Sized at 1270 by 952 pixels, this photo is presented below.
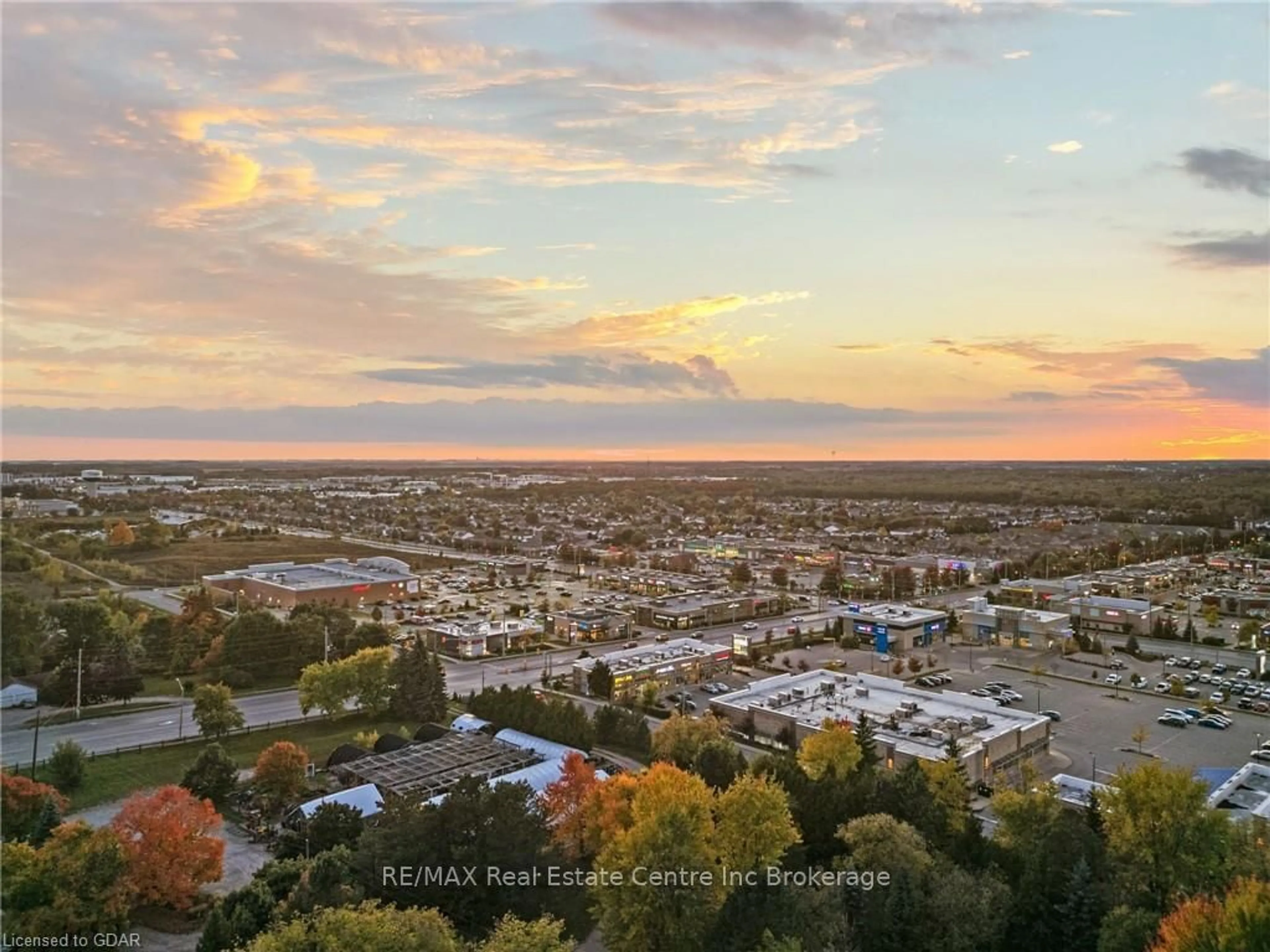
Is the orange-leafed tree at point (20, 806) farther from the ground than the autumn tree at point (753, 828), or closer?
closer

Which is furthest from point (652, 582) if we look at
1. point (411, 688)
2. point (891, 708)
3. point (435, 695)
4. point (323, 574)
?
point (891, 708)

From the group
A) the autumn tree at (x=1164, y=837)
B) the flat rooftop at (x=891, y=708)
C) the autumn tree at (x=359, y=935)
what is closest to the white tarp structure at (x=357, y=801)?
the autumn tree at (x=359, y=935)

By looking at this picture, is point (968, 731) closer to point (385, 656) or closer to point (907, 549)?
point (385, 656)

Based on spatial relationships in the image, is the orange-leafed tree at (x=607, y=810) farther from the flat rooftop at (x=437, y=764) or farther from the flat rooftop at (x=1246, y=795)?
the flat rooftop at (x=1246, y=795)

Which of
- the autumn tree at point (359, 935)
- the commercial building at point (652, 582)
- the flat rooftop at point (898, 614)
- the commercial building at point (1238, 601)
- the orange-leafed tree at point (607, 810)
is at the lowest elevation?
the commercial building at point (652, 582)

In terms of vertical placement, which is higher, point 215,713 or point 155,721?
point 215,713

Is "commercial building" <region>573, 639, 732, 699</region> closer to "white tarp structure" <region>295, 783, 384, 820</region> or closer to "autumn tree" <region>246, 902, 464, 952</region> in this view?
"white tarp structure" <region>295, 783, 384, 820</region>

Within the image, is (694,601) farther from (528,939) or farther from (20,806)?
(528,939)
